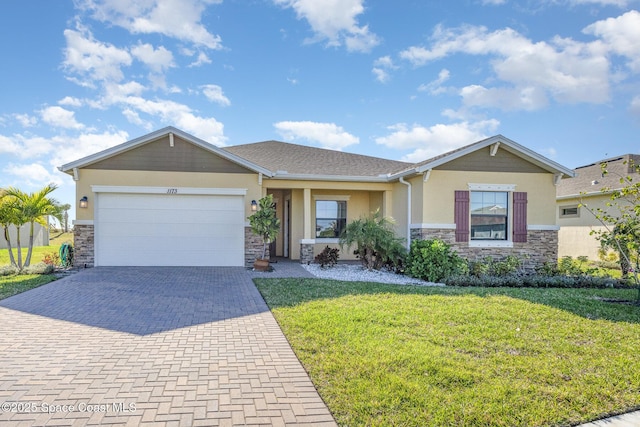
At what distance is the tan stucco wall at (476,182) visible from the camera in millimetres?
11359

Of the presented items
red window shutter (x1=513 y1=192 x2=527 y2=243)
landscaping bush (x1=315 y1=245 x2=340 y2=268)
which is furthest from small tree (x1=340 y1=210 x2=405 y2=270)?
red window shutter (x1=513 y1=192 x2=527 y2=243)

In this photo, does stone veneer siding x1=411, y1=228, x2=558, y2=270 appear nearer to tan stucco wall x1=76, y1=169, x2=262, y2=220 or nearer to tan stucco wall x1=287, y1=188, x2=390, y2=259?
tan stucco wall x1=287, y1=188, x2=390, y2=259

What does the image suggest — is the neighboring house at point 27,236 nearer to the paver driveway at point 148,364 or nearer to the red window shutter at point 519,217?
the paver driveway at point 148,364

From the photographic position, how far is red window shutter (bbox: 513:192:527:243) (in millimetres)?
11758

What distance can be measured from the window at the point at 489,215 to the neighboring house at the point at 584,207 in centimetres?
624

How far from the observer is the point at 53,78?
1193cm

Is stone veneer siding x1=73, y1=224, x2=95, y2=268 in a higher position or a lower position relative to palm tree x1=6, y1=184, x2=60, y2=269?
lower

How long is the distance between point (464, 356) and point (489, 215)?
8.40 m

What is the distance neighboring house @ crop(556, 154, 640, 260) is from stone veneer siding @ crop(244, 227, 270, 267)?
536 inches

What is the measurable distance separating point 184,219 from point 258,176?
2.71m

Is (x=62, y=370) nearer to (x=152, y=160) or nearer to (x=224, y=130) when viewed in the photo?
(x=152, y=160)

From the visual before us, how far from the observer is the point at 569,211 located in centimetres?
1820

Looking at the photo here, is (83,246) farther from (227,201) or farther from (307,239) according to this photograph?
(307,239)

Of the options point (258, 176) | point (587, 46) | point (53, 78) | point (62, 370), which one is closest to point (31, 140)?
point (53, 78)
